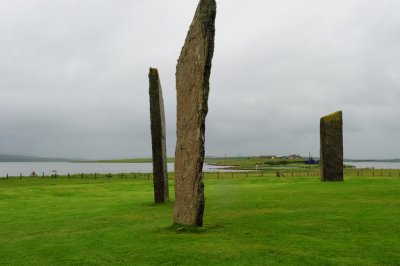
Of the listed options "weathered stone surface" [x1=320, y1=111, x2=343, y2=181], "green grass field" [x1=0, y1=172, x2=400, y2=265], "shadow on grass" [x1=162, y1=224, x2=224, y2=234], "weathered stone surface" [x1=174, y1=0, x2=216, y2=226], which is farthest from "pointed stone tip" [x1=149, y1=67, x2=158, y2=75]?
"weathered stone surface" [x1=320, y1=111, x2=343, y2=181]

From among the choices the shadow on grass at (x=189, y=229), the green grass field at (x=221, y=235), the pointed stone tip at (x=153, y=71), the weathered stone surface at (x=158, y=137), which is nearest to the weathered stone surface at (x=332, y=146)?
the green grass field at (x=221, y=235)

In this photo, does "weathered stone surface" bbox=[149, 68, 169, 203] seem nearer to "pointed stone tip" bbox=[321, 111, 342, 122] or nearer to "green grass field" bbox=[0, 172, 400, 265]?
"green grass field" bbox=[0, 172, 400, 265]

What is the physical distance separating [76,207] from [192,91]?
944cm

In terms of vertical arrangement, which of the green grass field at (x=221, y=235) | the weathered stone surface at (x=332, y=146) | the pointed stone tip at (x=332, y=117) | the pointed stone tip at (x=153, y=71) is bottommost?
the green grass field at (x=221, y=235)

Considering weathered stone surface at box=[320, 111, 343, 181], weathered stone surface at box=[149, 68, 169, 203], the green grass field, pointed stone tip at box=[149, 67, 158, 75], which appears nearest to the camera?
the green grass field

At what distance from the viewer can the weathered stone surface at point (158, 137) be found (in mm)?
18312

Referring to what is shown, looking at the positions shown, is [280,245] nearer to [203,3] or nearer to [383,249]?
[383,249]

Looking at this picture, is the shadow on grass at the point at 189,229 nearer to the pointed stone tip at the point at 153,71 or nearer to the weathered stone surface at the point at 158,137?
the weathered stone surface at the point at 158,137

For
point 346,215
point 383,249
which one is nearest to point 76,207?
point 346,215

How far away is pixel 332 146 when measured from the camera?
27406 millimetres

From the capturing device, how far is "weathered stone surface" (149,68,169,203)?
18312mm

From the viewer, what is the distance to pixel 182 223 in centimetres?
1146

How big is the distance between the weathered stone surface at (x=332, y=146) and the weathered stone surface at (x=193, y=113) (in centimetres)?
1769

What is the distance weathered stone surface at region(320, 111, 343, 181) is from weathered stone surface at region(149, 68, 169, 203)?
12601 mm
